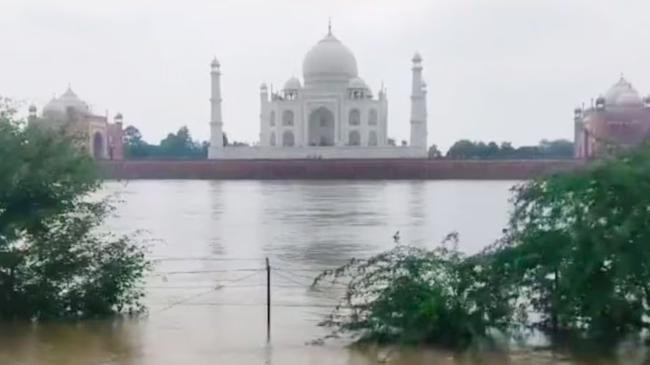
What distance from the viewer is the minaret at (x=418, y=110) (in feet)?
171

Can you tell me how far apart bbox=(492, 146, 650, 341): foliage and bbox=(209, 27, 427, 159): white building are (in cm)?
4481

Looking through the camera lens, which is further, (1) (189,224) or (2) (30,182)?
(1) (189,224)

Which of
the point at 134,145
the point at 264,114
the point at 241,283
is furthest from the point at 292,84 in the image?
the point at 241,283

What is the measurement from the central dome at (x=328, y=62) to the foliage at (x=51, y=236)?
1836 inches

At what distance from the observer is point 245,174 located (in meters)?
41.9

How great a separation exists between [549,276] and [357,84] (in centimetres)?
4829

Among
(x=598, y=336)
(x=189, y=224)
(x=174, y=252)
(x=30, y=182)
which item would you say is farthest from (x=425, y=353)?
(x=189, y=224)

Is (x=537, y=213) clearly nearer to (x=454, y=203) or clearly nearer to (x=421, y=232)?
(x=421, y=232)

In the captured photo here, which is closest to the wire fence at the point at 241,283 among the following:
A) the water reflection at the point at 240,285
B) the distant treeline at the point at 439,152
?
the water reflection at the point at 240,285

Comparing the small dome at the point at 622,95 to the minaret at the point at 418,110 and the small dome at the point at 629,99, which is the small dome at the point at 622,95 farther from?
the minaret at the point at 418,110

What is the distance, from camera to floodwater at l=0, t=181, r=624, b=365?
5.36 m

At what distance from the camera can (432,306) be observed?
5219 millimetres

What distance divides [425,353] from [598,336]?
1.05 m

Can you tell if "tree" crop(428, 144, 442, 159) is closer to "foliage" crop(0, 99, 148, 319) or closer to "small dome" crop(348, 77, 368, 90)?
"small dome" crop(348, 77, 368, 90)
